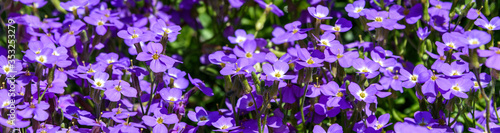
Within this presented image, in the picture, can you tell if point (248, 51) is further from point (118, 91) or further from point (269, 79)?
point (118, 91)

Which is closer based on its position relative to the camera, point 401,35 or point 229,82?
point 229,82

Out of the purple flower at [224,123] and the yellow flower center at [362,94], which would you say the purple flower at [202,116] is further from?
the yellow flower center at [362,94]

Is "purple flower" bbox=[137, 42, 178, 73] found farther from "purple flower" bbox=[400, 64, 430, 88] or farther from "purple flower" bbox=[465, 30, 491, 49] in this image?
"purple flower" bbox=[465, 30, 491, 49]

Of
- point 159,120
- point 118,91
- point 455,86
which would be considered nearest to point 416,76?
point 455,86

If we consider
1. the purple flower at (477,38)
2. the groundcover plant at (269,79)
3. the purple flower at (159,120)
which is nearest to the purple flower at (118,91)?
the groundcover plant at (269,79)

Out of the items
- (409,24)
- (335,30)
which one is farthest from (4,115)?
(409,24)

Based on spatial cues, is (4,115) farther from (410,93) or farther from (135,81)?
(410,93)
